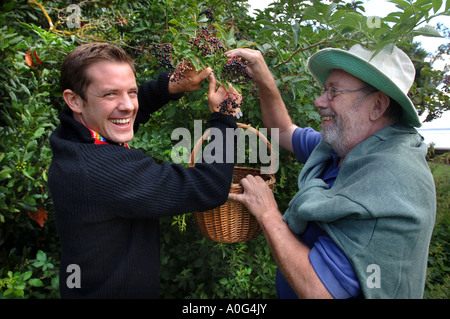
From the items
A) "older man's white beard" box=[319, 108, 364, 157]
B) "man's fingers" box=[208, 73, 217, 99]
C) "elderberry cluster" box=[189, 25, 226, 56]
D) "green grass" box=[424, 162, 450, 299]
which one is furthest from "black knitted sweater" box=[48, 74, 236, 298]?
"green grass" box=[424, 162, 450, 299]

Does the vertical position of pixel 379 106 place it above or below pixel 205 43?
below

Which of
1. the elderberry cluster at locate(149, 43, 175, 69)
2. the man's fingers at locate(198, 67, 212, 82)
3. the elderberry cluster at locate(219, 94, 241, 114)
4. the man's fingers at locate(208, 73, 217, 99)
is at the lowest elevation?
the elderberry cluster at locate(219, 94, 241, 114)

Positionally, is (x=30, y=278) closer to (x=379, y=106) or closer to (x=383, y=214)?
(x=383, y=214)

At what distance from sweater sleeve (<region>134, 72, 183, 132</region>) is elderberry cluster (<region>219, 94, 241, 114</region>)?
43 cm

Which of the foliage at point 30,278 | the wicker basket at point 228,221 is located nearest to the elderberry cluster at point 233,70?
the wicker basket at point 228,221

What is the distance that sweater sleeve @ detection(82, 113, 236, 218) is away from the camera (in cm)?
129

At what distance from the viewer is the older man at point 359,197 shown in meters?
1.34

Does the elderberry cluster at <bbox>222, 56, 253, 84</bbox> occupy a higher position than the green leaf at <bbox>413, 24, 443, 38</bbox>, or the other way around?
the green leaf at <bbox>413, 24, 443, 38</bbox>

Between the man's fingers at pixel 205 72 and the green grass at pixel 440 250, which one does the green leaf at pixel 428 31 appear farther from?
the green grass at pixel 440 250

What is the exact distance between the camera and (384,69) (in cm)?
154

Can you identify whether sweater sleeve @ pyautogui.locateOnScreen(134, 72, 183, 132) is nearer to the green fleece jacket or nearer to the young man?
the young man

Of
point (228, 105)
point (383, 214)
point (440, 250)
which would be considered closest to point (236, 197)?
point (228, 105)

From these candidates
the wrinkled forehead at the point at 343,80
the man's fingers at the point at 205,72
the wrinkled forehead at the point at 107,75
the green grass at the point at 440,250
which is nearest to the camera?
the wrinkled forehead at the point at 107,75

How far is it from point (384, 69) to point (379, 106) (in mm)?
195
